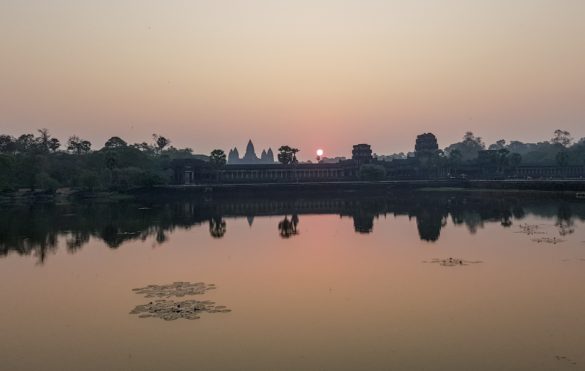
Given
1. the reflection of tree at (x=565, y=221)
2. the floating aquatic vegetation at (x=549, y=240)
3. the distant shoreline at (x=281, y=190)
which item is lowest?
the floating aquatic vegetation at (x=549, y=240)

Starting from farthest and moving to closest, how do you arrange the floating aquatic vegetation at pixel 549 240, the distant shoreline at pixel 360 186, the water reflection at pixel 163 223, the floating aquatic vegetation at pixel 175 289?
the distant shoreline at pixel 360 186 → the water reflection at pixel 163 223 → the floating aquatic vegetation at pixel 549 240 → the floating aquatic vegetation at pixel 175 289

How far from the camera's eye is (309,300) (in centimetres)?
2095

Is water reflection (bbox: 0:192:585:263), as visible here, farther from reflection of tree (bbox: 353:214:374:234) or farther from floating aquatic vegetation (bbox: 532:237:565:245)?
floating aquatic vegetation (bbox: 532:237:565:245)

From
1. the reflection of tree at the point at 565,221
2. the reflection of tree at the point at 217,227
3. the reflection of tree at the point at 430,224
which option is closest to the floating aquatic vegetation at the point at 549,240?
the reflection of tree at the point at 565,221

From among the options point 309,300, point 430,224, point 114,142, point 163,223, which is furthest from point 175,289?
point 114,142

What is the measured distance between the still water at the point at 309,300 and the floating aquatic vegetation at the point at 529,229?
0.30 m

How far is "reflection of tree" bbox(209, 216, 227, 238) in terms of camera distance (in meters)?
44.7

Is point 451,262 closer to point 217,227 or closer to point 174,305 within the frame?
point 174,305

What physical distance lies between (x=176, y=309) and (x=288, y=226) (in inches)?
1268

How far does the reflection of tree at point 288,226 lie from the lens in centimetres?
4472

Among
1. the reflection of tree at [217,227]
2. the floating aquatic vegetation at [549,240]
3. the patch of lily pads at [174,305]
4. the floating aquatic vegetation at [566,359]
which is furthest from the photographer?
the reflection of tree at [217,227]

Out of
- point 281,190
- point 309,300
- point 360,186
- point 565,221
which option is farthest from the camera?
point 360,186

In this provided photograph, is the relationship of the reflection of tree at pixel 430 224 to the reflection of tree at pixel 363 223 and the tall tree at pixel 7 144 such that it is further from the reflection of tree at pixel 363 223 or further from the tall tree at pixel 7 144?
the tall tree at pixel 7 144

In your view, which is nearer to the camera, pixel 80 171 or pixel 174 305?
pixel 174 305
